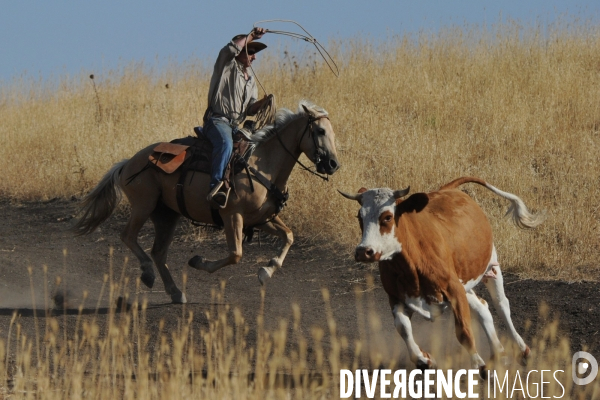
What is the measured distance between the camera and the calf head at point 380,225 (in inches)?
225

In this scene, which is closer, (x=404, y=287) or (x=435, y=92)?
(x=404, y=287)

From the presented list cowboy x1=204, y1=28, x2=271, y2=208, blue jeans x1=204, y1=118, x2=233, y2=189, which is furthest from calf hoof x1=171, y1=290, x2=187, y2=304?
blue jeans x1=204, y1=118, x2=233, y2=189

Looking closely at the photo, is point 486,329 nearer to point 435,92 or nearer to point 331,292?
point 331,292

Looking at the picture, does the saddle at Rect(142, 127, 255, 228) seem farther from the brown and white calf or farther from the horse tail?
the brown and white calf

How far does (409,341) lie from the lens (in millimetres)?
5875

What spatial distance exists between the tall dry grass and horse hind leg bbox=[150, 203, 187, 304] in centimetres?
244

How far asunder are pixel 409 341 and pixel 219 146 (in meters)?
3.80

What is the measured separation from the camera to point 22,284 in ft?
33.7

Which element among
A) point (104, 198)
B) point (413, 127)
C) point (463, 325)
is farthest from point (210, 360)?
point (413, 127)

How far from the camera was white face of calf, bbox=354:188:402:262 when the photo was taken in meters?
5.73

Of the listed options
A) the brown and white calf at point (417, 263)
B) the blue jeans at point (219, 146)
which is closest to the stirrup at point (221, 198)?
the blue jeans at point (219, 146)

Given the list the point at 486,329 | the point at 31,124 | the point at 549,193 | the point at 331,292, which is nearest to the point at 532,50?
the point at 549,193

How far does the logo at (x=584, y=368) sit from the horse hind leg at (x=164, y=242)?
4.32 meters

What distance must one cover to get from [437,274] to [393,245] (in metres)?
0.38
